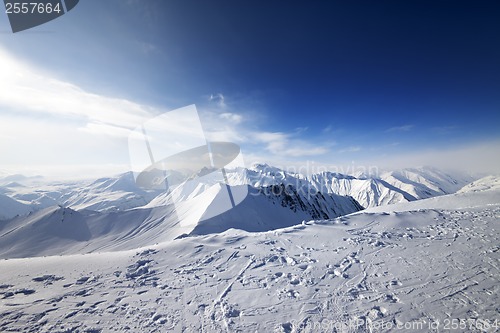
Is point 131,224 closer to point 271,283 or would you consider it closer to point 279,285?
point 271,283

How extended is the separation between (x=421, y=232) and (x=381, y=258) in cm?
428

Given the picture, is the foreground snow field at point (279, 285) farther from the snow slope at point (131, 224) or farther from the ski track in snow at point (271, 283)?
the snow slope at point (131, 224)

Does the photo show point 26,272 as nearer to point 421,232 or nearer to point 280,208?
point 421,232

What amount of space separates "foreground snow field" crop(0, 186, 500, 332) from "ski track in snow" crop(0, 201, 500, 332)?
4cm

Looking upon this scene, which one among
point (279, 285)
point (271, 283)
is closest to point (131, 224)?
point (271, 283)

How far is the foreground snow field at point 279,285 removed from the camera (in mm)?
6039

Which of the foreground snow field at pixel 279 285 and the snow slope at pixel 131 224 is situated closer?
the foreground snow field at pixel 279 285

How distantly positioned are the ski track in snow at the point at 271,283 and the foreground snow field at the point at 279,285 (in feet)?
0.12

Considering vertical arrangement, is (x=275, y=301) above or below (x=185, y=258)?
below

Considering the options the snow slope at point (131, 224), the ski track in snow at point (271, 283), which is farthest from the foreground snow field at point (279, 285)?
the snow slope at point (131, 224)

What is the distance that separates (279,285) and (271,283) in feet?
1.01

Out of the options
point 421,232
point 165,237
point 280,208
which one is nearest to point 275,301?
point 421,232

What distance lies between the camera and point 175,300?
23.5ft

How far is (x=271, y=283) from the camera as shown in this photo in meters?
7.74
